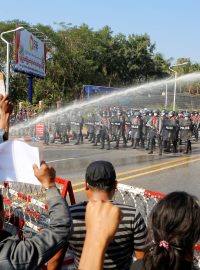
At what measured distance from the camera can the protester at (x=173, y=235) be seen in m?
1.78

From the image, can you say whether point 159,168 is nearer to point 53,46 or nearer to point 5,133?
point 5,133

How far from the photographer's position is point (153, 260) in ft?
5.88

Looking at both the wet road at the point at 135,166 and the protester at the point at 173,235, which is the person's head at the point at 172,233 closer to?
the protester at the point at 173,235

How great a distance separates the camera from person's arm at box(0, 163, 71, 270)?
1.86 metres

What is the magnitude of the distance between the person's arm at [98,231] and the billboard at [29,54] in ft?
91.4

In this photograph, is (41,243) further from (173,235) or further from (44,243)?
(173,235)

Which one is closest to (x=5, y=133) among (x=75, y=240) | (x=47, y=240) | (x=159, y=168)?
(x=75, y=240)

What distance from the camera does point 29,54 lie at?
30406mm

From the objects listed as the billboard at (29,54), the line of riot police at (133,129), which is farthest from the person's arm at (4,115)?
the billboard at (29,54)

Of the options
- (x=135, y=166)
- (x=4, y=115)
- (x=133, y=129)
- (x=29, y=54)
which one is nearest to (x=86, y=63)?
(x=29, y=54)

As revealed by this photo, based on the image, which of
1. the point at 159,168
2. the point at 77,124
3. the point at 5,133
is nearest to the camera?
the point at 5,133

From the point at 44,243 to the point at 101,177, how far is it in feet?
2.68

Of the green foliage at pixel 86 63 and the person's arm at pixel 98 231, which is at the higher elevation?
the green foliage at pixel 86 63

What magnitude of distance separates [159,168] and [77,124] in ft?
28.6
